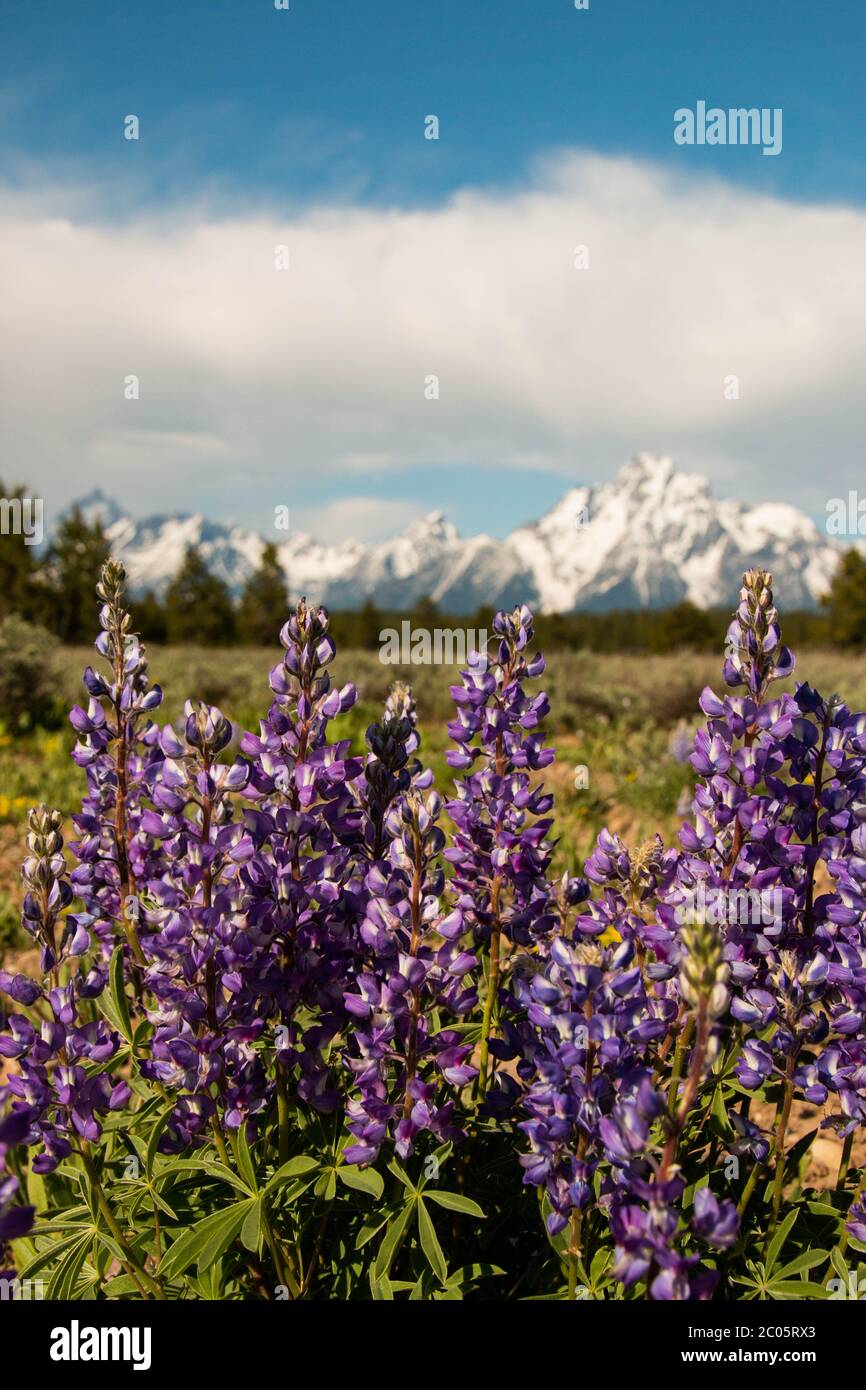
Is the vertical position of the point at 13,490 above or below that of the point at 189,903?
above

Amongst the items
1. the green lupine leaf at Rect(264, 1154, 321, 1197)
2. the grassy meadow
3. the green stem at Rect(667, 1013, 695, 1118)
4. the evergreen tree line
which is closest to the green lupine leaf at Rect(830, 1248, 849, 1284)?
the green stem at Rect(667, 1013, 695, 1118)

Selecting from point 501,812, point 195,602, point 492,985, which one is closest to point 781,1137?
point 492,985

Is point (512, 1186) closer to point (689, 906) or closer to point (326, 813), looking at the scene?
point (689, 906)

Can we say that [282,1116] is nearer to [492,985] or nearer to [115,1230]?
[115,1230]

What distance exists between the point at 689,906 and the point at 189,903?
116cm

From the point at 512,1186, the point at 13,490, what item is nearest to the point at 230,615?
→ the point at 13,490

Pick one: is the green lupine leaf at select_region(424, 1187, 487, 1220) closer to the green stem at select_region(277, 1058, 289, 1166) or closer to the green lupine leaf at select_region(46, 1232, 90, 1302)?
the green stem at select_region(277, 1058, 289, 1166)

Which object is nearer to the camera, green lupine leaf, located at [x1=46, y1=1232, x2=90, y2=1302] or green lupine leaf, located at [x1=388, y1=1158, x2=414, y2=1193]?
green lupine leaf, located at [x1=388, y1=1158, x2=414, y2=1193]

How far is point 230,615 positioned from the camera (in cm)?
5809

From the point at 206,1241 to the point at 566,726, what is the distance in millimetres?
10807

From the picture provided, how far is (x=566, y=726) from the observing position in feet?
41.2

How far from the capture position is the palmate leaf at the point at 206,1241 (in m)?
1.99

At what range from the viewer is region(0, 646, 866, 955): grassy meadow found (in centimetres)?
795

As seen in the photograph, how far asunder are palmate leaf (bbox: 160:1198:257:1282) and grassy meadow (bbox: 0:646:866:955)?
3121 millimetres
